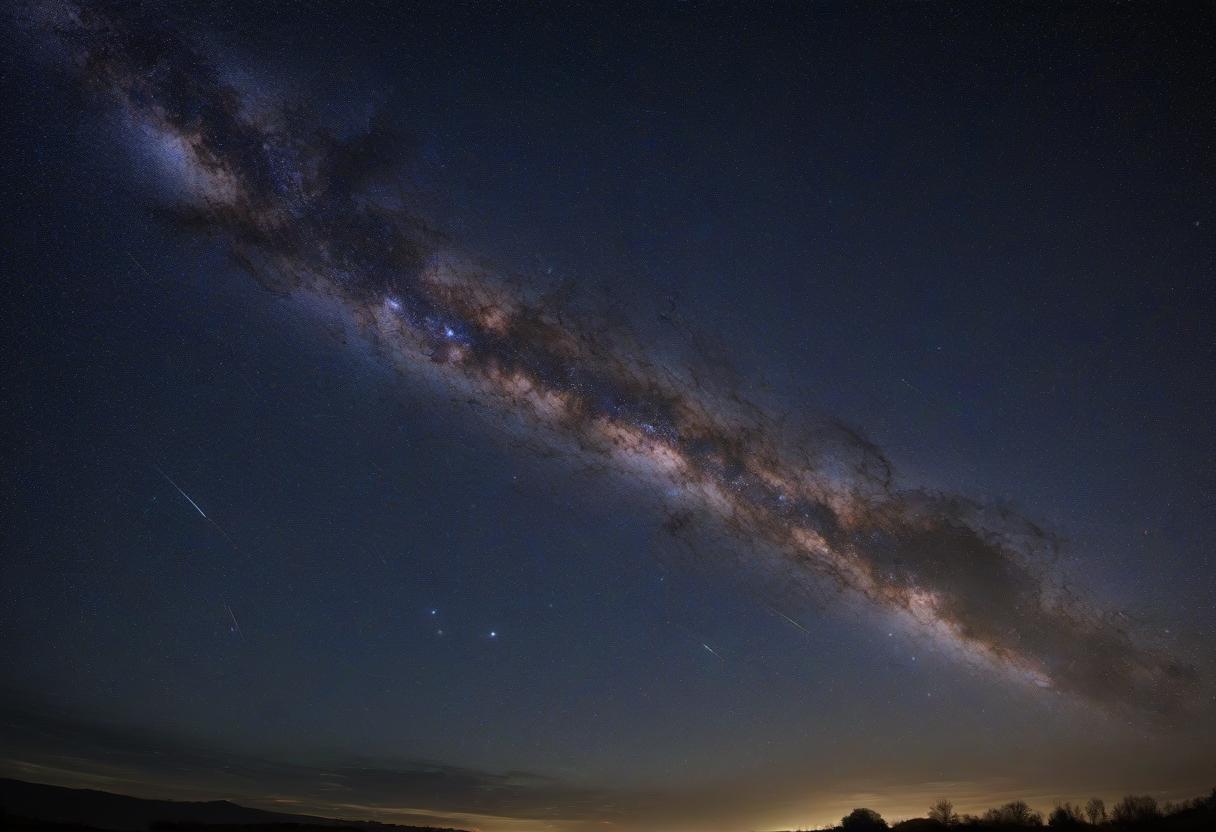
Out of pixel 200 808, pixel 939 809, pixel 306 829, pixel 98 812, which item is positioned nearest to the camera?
pixel 306 829

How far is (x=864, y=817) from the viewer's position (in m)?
43.4

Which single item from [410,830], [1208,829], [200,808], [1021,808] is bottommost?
[200,808]

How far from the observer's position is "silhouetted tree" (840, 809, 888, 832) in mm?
42434

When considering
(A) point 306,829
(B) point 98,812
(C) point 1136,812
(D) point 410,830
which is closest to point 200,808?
(B) point 98,812

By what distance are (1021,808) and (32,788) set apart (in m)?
147

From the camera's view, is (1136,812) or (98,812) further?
(98,812)

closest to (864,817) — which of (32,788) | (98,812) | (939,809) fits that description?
(939,809)

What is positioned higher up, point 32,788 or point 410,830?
point 410,830

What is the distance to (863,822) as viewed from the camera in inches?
1692

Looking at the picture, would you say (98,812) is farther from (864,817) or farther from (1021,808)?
(1021,808)

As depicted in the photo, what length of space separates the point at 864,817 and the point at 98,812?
11668 cm

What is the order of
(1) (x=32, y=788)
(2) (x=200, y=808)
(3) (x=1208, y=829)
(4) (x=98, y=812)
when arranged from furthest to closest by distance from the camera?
1. (2) (x=200, y=808)
2. (1) (x=32, y=788)
3. (4) (x=98, y=812)
4. (3) (x=1208, y=829)

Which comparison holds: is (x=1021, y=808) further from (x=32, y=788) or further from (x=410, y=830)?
(x=32, y=788)

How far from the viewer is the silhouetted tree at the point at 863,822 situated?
42.4 meters
